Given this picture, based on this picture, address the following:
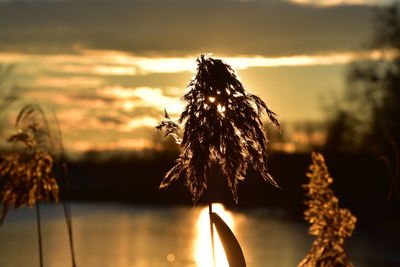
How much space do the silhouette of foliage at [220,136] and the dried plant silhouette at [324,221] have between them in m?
1.08

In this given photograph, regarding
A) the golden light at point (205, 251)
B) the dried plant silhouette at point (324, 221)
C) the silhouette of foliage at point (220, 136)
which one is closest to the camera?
the silhouette of foliage at point (220, 136)

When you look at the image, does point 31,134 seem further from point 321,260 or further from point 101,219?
point 101,219

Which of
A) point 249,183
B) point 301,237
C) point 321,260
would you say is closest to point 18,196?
point 321,260

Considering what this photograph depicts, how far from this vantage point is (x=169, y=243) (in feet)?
203

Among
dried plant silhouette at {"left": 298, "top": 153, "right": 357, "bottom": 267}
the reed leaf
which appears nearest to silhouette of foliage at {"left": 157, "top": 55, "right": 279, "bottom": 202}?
the reed leaf

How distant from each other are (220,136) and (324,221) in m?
1.73

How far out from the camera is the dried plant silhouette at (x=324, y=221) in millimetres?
8695

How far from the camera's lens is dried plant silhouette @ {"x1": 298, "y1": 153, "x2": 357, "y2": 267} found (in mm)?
8695

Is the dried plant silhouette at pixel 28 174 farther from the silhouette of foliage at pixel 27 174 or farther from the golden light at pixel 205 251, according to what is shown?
the golden light at pixel 205 251

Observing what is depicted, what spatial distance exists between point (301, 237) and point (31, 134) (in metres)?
55.1

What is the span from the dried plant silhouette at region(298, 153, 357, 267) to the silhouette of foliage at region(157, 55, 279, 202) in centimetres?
108

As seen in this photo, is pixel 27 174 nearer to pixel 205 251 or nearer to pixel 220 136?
pixel 220 136

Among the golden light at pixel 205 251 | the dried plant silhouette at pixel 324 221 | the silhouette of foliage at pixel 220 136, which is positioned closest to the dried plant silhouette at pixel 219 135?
the silhouette of foliage at pixel 220 136

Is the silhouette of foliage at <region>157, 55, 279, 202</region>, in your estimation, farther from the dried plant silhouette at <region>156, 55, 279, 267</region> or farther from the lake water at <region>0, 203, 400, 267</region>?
the lake water at <region>0, 203, 400, 267</region>
